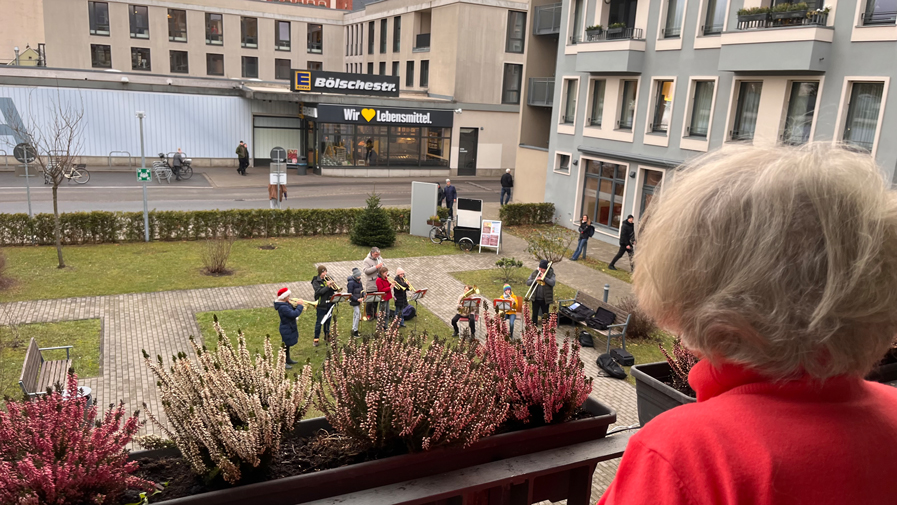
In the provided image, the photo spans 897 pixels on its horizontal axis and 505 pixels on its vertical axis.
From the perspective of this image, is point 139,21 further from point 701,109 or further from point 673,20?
point 701,109

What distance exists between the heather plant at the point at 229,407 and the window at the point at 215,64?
172 ft

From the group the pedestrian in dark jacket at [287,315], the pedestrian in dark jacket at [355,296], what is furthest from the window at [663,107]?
the pedestrian in dark jacket at [287,315]

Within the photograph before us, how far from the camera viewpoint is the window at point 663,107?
21.5 meters

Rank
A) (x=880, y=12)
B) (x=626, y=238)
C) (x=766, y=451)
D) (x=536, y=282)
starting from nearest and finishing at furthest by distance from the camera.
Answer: (x=766, y=451)
(x=536, y=282)
(x=880, y=12)
(x=626, y=238)

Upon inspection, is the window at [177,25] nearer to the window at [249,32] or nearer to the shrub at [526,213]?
the window at [249,32]

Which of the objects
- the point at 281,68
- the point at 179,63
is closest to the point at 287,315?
the point at 179,63

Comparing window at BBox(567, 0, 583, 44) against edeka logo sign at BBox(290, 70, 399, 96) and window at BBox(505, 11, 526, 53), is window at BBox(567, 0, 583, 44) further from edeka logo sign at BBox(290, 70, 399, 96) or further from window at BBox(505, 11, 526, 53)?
window at BBox(505, 11, 526, 53)

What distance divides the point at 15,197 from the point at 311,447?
27.4 m

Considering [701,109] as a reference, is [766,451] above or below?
below

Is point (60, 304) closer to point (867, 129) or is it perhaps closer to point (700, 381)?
point (700, 381)

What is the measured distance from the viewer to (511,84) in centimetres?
4269

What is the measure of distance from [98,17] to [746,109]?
46.1 m

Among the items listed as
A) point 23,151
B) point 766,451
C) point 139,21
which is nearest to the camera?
point 766,451

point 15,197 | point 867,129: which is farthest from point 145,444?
point 15,197
